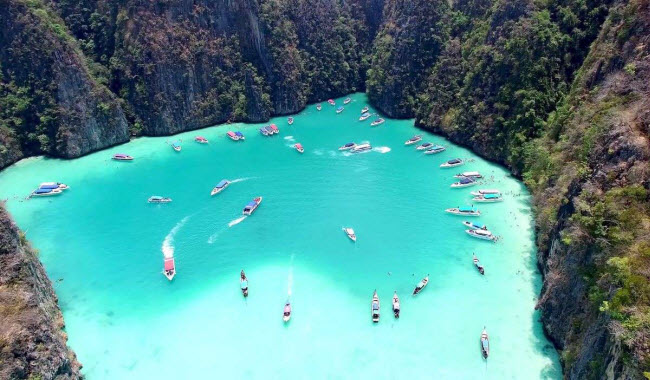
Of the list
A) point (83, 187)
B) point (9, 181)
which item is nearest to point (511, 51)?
point (83, 187)

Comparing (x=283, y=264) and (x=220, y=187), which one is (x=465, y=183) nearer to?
(x=283, y=264)

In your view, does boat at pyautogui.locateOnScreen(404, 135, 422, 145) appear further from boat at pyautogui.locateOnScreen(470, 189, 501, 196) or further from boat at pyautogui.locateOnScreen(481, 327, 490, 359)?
boat at pyautogui.locateOnScreen(481, 327, 490, 359)

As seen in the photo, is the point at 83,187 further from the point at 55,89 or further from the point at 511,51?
the point at 511,51

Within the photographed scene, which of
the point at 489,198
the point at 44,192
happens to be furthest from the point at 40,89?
the point at 489,198

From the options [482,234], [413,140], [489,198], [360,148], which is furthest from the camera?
[413,140]

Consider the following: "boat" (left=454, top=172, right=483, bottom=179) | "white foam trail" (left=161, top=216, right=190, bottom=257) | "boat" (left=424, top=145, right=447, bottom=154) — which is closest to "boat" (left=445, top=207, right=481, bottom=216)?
"boat" (left=454, top=172, right=483, bottom=179)

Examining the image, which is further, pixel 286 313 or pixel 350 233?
pixel 350 233

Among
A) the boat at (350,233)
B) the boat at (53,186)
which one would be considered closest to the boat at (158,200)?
the boat at (53,186)
